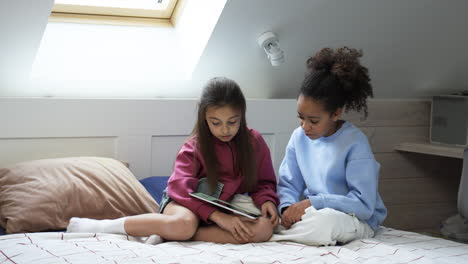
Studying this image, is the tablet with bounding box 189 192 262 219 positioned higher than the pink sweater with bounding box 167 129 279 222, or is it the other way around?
the pink sweater with bounding box 167 129 279 222

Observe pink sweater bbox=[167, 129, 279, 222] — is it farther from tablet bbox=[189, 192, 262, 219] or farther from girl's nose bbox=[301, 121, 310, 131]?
girl's nose bbox=[301, 121, 310, 131]

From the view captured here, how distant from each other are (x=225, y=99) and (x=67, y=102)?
698 mm

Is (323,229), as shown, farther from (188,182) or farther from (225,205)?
(188,182)

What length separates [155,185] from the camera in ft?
7.09

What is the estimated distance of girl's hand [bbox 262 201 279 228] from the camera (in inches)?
69.5

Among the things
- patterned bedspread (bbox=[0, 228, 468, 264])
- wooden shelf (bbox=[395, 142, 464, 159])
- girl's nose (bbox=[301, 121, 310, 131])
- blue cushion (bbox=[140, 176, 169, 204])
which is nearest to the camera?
patterned bedspread (bbox=[0, 228, 468, 264])

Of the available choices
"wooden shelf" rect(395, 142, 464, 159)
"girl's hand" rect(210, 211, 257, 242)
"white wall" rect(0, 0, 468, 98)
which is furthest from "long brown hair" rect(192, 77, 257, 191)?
"wooden shelf" rect(395, 142, 464, 159)

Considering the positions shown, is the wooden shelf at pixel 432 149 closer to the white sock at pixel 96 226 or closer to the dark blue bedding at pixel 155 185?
the dark blue bedding at pixel 155 185

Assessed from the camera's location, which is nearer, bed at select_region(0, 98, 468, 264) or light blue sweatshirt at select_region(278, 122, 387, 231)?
bed at select_region(0, 98, 468, 264)

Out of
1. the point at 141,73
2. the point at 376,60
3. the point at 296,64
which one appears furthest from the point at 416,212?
Result: the point at 141,73

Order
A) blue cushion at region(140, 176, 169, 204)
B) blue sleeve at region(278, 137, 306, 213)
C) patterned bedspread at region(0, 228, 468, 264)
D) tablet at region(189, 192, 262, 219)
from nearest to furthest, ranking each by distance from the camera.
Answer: patterned bedspread at region(0, 228, 468, 264)
tablet at region(189, 192, 262, 219)
blue sleeve at region(278, 137, 306, 213)
blue cushion at region(140, 176, 169, 204)

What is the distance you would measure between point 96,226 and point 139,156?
63cm

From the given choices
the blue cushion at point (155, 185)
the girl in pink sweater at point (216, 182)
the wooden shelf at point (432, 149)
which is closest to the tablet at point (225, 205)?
the girl in pink sweater at point (216, 182)

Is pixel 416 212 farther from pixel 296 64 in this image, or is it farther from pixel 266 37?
pixel 266 37
